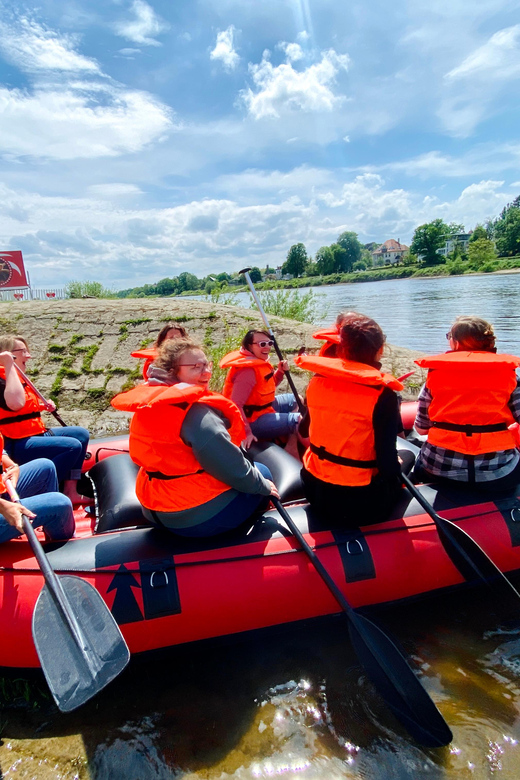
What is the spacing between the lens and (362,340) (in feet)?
7.66

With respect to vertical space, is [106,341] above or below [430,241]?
below

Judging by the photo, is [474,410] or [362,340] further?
[474,410]

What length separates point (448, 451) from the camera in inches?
106

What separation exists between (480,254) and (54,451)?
Answer: 55060mm

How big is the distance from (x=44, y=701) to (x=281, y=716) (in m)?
1.04

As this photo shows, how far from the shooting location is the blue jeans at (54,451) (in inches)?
126

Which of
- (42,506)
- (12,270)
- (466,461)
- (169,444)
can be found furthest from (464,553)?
(12,270)

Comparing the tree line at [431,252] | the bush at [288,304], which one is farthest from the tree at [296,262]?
the bush at [288,304]

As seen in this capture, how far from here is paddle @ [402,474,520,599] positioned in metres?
2.44

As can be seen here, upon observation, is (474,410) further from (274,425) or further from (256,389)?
(256,389)

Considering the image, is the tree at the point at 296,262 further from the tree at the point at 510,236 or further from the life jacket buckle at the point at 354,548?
the life jacket buckle at the point at 354,548

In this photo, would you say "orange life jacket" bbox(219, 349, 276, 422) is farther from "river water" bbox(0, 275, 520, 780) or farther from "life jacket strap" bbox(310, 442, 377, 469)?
"river water" bbox(0, 275, 520, 780)

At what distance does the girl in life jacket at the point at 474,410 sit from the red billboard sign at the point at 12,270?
2051 centimetres

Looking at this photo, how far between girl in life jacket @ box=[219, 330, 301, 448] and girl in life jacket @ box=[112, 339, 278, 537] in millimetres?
1335
